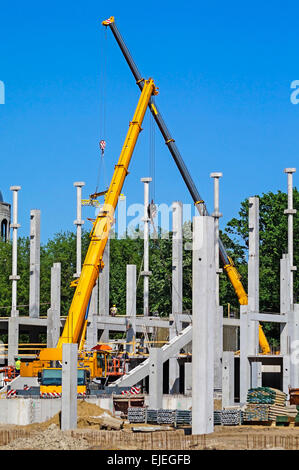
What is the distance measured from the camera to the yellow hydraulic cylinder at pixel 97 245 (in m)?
43.3

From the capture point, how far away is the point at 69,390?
33.7m

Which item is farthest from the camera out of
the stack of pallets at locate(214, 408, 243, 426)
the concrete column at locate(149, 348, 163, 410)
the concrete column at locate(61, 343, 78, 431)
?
the concrete column at locate(149, 348, 163, 410)

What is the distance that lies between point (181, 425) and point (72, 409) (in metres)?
3.65

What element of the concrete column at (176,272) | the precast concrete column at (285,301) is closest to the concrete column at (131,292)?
the concrete column at (176,272)

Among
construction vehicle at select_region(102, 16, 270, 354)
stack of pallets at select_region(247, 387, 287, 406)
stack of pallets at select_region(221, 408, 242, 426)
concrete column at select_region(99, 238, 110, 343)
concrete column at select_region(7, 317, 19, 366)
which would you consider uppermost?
construction vehicle at select_region(102, 16, 270, 354)

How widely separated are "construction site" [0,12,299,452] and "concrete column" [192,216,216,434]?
24mm

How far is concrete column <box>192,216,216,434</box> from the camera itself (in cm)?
2611

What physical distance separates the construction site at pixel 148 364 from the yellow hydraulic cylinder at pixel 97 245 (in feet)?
0.17

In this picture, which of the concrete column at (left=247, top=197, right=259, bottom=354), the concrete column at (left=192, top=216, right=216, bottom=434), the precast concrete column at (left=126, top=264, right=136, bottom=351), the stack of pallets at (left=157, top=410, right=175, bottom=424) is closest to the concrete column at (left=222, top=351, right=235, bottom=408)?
the concrete column at (left=247, top=197, right=259, bottom=354)

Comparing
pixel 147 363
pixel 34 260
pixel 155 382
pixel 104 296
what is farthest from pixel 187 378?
pixel 34 260

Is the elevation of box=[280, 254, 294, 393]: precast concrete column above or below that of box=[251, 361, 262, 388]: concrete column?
above

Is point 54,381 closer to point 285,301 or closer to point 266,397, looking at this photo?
point 266,397

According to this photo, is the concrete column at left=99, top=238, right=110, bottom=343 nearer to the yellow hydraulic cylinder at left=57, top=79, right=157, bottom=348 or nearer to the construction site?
the construction site

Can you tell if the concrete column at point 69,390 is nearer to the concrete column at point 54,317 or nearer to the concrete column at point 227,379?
the concrete column at point 227,379
